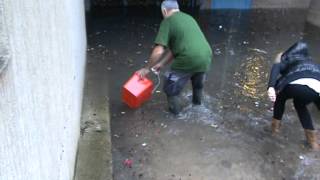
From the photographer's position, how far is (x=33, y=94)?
6.87 feet

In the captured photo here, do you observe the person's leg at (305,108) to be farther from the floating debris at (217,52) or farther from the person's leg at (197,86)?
the floating debris at (217,52)

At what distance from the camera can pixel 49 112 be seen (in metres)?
2.63

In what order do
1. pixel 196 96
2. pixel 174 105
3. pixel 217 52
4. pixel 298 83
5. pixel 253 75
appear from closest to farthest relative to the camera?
1. pixel 298 83
2. pixel 174 105
3. pixel 196 96
4. pixel 253 75
5. pixel 217 52

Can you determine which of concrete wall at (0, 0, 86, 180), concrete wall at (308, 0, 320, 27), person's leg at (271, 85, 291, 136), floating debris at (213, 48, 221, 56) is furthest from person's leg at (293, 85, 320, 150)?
concrete wall at (308, 0, 320, 27)

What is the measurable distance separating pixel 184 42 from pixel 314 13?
5925 millimetres

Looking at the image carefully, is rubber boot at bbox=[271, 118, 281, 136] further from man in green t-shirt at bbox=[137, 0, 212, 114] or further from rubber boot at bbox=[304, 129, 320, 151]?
man in green t-shirt at bbox=[137, 0, 212, 114]

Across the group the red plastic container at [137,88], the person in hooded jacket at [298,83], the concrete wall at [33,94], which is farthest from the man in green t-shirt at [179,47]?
the concrete wall at [33,94]

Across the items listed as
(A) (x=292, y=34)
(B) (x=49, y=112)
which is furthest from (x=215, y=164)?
(A) (x=292, y=34)

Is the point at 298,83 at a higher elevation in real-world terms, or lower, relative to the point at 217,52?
higher

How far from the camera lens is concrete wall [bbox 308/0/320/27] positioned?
10.3 metres

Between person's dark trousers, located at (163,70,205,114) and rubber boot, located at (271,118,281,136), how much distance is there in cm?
104

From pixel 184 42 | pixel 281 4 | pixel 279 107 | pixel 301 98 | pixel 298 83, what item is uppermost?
pixel 184 42

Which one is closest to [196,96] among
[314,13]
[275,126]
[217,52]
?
[275,126]

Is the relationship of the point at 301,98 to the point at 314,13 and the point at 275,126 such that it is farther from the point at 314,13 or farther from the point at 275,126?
the point at 314,13
